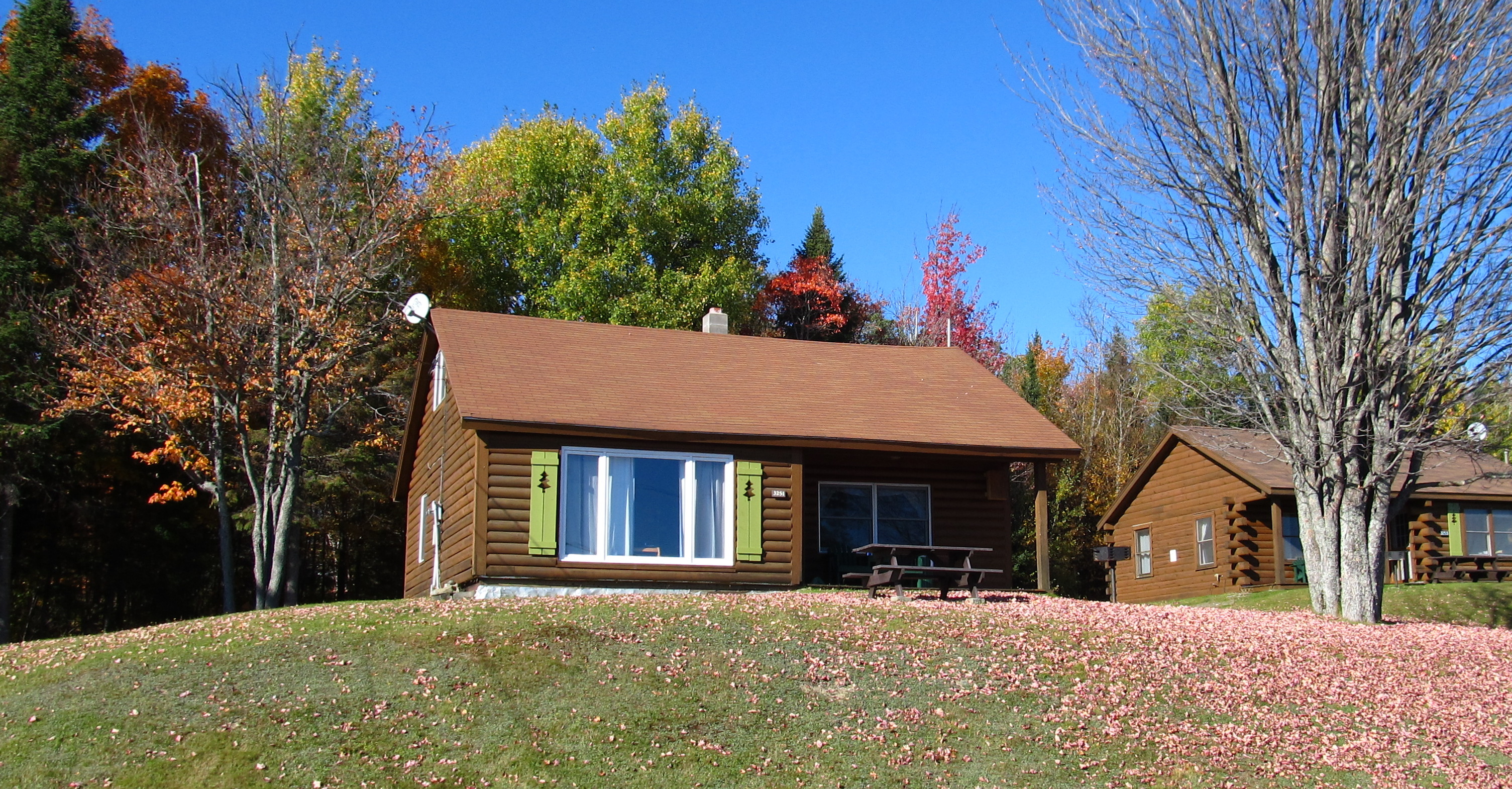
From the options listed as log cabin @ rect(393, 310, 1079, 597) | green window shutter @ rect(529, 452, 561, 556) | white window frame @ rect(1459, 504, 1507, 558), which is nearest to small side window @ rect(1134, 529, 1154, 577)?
white window frame @ rect(1459, 504, 1507, 558)

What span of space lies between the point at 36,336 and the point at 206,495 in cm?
727

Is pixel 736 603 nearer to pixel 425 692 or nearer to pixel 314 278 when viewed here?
pixel 425 692

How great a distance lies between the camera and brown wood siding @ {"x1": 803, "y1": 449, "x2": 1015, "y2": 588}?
21.6 meters

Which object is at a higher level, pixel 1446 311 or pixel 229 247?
pixel 229 247

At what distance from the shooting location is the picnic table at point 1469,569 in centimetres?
2688

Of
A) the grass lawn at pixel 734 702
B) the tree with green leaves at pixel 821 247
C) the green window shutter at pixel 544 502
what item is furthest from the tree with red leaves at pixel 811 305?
the grass lawn at pixel 734 702

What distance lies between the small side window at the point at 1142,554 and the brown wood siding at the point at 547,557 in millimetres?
Answer: 15330

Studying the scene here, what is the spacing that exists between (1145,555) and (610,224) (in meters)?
17.8

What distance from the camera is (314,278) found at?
74.7 feet

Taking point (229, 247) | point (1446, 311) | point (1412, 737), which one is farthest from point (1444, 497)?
point (229, 247)

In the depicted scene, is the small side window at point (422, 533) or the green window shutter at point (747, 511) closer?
the green window shutter at point (747, 511)

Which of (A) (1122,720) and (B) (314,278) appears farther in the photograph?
(B) (314,278)

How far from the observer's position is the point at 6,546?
25.9 metres

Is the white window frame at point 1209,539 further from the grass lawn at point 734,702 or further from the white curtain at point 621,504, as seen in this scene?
the white curtain at point 621,504
